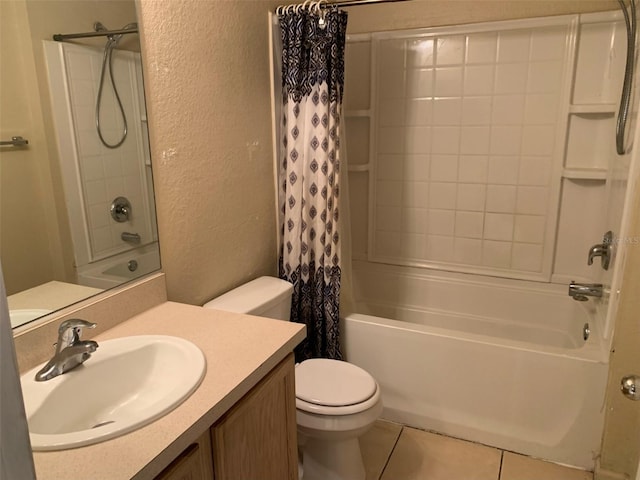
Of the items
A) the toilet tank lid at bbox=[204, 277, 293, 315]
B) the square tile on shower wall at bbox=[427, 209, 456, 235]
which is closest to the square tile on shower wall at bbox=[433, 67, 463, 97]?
the square tile on shower wall at bbox=[427, 209, 456, 235]

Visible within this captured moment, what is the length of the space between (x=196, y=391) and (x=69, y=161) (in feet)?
2.43

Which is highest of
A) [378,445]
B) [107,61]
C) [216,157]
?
[107,61]

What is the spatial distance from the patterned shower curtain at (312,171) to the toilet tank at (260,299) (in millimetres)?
188

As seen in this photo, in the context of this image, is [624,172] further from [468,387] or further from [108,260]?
[108,260]

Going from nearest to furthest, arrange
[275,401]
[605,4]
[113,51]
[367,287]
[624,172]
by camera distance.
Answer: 1. [275,401]
2. [113,51]
3. [624,172]
4. [605,4]
5. [367,287]

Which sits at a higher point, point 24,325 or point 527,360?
point 24,325

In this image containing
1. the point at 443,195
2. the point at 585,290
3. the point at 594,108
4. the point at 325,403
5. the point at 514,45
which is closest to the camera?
the point at 325,403

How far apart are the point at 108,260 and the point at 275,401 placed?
0.66 metres

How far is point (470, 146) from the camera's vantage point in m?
2.65

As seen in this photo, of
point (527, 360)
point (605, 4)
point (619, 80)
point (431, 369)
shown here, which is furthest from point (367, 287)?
point (605, 4)

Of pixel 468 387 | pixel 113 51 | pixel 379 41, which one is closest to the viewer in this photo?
pixel 113 51

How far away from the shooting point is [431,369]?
2105 mm

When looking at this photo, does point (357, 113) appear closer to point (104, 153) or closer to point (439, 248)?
point (439, 248)

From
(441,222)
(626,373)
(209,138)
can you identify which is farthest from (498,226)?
(209,138)
